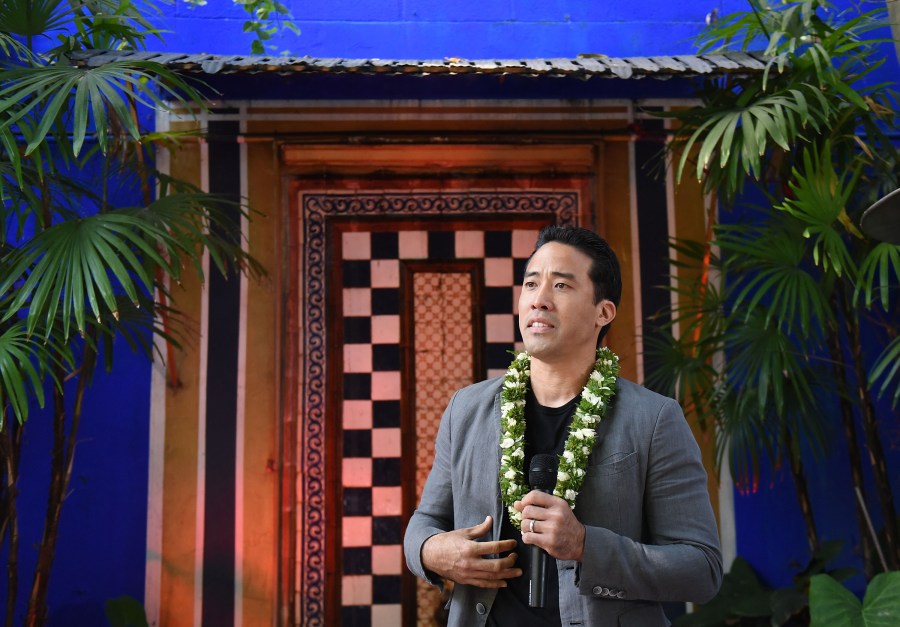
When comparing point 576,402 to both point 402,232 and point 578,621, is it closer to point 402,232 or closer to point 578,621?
point 578,621

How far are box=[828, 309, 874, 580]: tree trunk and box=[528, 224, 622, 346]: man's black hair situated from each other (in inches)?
107

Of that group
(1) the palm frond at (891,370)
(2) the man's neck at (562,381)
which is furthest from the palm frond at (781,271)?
(2) the man's neck at (562,381)

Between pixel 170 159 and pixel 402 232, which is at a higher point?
pixel 170 159

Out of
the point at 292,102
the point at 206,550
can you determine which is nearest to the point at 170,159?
the point at 292,102

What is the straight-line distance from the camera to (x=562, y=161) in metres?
5.22

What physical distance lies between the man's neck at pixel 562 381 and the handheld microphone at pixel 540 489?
0.54 feet

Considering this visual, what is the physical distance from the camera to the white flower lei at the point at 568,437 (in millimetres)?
2102

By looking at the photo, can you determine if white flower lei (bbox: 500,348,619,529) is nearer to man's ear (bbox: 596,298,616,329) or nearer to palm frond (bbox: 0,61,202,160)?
man's ear (bbox: 596,298,616,329)

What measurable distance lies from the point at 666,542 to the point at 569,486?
0.73ft

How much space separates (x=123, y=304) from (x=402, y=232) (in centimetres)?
143

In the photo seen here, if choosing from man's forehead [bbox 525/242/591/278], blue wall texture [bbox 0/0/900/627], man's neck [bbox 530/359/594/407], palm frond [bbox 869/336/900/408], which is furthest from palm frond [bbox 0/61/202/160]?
palm frond [bbox 869/336/900/408]

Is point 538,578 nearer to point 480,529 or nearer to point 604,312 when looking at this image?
point 480,529

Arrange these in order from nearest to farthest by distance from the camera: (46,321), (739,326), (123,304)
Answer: (46,321), (123,304), (739,326)

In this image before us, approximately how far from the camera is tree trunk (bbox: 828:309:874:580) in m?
4.75
